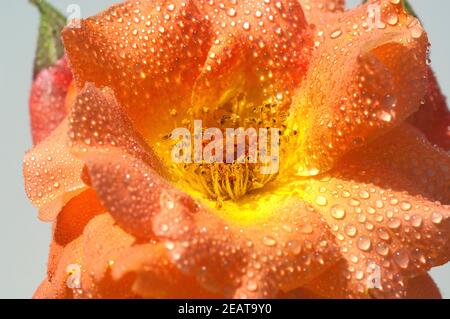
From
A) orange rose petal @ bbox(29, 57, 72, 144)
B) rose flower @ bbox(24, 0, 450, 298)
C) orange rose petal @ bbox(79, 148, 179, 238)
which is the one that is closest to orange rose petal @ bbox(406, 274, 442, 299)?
rose flower @ bbox(24, 0, 450, 298)

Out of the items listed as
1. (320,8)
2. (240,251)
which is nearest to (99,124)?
(240,251)

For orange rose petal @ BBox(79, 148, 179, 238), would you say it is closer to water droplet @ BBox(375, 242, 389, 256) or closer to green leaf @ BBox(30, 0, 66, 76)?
water droplet @ BBox(375, 242, 389, 256)

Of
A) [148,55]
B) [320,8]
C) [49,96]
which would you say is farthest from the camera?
[49,96]

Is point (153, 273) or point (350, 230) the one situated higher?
point (153, 273)

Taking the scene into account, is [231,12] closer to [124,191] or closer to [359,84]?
[359,84]

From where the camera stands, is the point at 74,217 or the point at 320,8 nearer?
the point at 74,217

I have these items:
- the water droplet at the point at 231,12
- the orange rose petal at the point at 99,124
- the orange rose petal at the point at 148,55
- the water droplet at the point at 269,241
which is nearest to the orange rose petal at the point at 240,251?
the water droplet at the point at 269,241
